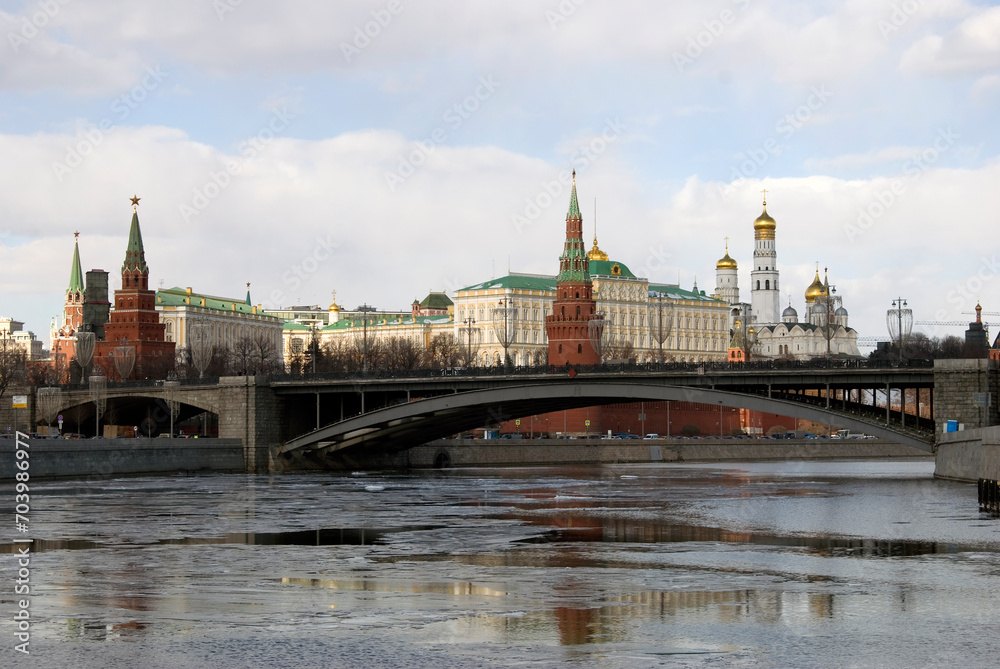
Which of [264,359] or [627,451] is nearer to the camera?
[627,451]

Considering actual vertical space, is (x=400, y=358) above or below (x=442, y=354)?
below

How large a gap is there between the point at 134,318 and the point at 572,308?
42651 millimetres

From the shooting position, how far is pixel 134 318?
13075 centimetres

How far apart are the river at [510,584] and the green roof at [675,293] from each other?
136231mm

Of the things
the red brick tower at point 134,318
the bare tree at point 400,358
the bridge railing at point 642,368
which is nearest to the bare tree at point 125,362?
the red brick tower at point 134,318

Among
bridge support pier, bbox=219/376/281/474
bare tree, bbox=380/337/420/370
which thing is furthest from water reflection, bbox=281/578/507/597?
bare tree, bbox=380/337/420/370

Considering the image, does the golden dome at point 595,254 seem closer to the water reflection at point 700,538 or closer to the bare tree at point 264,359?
the bare tree at point 264,359

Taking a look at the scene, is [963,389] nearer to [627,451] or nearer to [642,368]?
[642,368]

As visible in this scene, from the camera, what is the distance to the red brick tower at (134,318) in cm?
12938

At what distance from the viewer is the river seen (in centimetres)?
A: 1611

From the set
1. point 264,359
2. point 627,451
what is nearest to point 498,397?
point 627,451

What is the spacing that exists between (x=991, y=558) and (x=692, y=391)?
3314 cm

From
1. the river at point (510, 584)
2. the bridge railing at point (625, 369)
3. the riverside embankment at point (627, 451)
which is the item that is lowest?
the riverside embankment at point (627, 451)

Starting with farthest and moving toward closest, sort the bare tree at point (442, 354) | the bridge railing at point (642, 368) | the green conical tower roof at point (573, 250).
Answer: the bare tree at point (442, 354)
the green conical tower roof at point (573, 250)
the bridge railing at point (642, 368)
